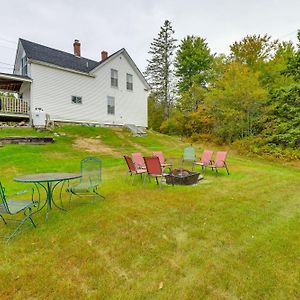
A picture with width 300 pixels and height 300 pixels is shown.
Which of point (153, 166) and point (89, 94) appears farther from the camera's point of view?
point (89, 94)

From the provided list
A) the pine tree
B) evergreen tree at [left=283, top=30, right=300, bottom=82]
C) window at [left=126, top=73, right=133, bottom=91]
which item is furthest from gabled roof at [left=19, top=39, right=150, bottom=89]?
evergreen tree at [left=283, top=30, right=300, bottom=82]

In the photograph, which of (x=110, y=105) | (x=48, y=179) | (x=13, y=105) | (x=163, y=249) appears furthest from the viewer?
(x=110, y=105)

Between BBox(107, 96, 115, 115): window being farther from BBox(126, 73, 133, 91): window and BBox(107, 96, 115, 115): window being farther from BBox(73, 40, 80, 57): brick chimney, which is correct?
BBox(73, 40, 80, 57): brick chimney

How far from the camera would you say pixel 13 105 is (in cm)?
1781

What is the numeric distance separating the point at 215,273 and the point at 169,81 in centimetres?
3265

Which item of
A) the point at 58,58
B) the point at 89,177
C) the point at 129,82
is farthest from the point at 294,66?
the point at 58,58

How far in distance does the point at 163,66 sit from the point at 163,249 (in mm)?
33724

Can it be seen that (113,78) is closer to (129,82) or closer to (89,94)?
(129,82)

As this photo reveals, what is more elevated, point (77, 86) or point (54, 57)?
point (54, 57)

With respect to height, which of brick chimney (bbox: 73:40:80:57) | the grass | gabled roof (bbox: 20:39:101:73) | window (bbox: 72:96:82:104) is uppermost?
brick chimney (bbox: 73:40:80:57)

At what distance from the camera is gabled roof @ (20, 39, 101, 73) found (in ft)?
62.8

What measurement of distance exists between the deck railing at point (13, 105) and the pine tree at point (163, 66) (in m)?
18.4

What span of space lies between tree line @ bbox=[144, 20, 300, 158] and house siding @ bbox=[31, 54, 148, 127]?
483 cm

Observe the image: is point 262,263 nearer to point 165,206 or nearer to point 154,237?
point 154,237
